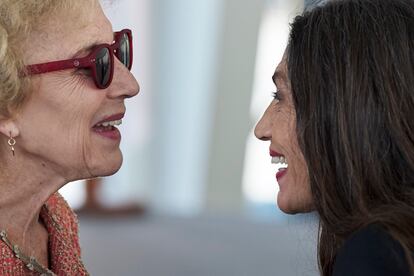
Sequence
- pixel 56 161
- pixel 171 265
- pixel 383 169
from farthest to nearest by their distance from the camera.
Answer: pixel 171 265, pixel 56 161, pixel 383 169

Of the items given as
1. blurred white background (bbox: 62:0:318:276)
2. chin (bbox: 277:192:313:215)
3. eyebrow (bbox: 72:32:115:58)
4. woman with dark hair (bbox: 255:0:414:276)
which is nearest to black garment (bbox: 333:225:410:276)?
woman with dark hair (bbox: 255:0:414:276)

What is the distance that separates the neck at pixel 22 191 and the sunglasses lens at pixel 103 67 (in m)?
0.27

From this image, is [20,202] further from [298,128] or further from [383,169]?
[383,169]

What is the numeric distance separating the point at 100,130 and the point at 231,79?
430 cm

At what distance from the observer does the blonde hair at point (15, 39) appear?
2260 mm

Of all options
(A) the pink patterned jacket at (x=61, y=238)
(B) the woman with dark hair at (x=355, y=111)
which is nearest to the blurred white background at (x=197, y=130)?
(A) the pink patterned jacket at (x=61, y=238)

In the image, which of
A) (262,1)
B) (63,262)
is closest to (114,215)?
(262,1)

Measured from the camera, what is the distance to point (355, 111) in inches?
79.9

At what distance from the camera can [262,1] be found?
261 inches

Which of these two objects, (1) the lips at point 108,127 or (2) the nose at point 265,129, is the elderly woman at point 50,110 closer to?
(1) the lips at point 108,127

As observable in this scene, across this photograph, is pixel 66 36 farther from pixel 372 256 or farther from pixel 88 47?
pixel 372 256

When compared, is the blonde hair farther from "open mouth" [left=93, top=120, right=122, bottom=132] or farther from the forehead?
"open mouth" [left=93, top=120, right=122, bottom=132]

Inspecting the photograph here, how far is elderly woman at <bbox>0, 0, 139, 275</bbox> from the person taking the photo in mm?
2309

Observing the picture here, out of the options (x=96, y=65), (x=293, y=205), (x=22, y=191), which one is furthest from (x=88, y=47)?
(x=293, y=205)
